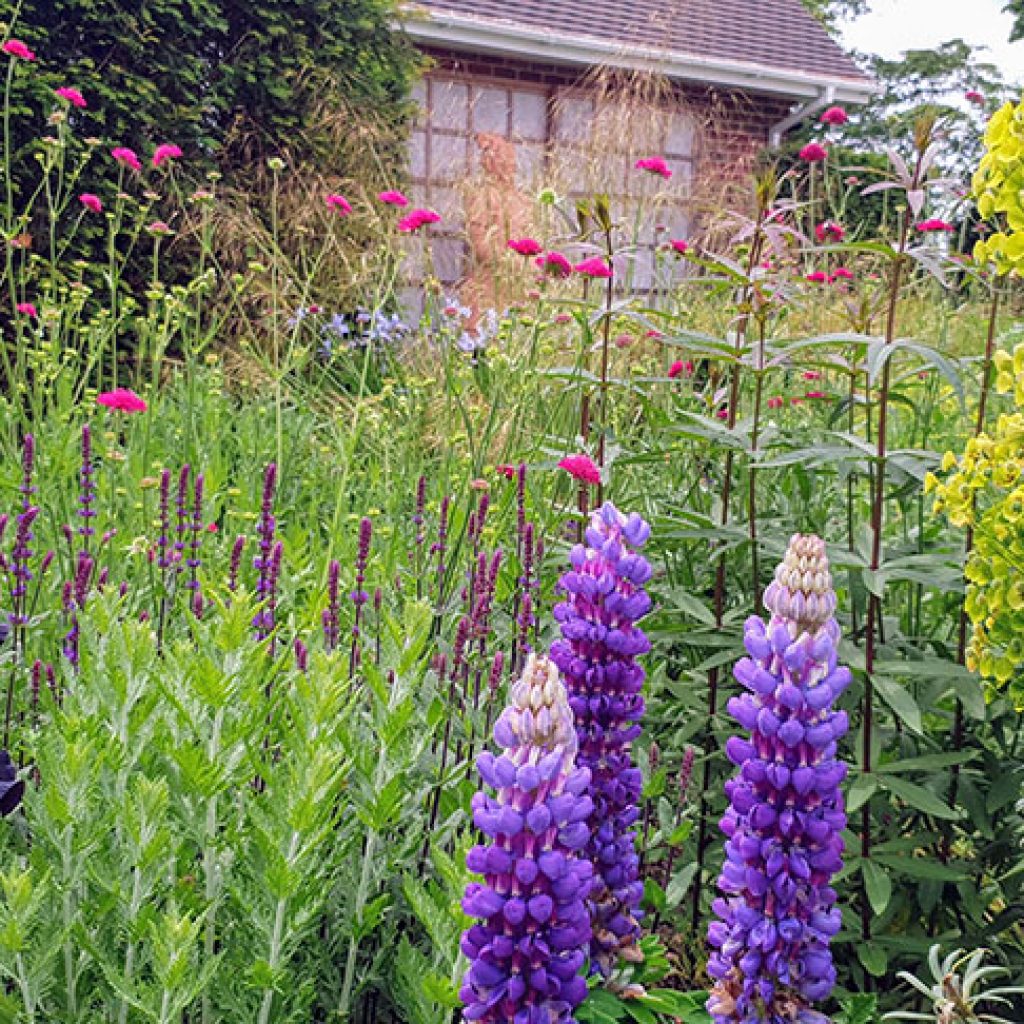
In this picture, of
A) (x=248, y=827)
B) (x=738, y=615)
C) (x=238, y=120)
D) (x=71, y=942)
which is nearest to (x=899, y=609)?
(x=738, y=615)

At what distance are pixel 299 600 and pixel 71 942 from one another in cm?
242

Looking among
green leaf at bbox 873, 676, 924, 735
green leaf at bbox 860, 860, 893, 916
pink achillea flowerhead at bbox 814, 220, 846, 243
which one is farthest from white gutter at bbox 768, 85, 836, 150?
green leaf at bbox 860, 860, 893, 916

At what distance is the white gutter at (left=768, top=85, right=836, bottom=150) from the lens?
13.5m

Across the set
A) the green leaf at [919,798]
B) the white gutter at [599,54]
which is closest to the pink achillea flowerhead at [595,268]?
the green leaf at [919,798]

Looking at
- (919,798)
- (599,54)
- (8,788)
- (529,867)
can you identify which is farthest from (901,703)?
(599,54)

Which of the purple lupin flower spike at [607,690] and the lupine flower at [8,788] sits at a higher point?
the purple lupin flower spike at [607,690]

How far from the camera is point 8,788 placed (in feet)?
5.41

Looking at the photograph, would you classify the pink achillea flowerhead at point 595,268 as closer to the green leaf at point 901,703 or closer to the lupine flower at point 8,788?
the green leaf at point 901,703

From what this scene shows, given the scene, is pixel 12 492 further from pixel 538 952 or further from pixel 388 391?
pixel 538 952

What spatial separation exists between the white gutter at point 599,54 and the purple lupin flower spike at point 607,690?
30.0ft

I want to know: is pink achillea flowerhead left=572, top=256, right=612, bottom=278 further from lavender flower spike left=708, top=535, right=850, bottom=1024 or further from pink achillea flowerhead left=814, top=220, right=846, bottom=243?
lavender flower spike left=708, top=535, right=850, bottom=1024

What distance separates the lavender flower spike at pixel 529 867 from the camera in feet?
3.62

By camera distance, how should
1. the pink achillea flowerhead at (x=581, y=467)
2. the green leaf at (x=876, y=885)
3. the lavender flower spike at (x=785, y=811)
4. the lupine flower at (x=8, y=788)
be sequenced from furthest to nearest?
the pink achillea flowerhead at (x=581, y=467), the green leaf at (x=876, y=885), the lupine flower at (x=8, y=788), the lavender flower spike at (x=785, y=811)

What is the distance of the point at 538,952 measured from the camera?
114 cm
